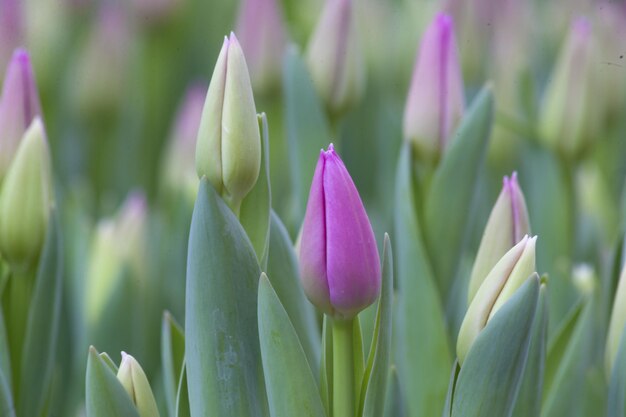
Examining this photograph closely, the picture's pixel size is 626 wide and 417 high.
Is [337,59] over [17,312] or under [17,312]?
over

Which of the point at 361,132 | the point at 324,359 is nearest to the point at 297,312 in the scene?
the point at 324,359

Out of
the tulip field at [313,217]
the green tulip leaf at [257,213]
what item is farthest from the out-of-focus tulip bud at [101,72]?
the green tulip leaf at [257,213]

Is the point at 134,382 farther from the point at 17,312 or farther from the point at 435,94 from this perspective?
the point at 435,94

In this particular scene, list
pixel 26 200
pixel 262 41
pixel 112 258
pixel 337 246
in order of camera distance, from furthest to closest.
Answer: pixel 262 41
pixel 112 258
pixel 26 200
pixel 337 246

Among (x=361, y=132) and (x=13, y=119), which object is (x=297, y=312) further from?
(x=361, y=132)

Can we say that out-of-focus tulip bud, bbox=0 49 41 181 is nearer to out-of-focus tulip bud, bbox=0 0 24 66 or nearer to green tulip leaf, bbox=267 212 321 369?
green tulip leaf, bbox=267 212 321 369

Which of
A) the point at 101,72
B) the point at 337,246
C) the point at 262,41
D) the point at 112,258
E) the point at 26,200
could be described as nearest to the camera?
the point at 337,246

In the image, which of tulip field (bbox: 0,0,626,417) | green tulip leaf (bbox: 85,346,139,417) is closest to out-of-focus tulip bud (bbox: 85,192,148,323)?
tulip field (bbox: 0,0,626,417)

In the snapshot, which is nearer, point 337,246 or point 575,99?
point 337,246

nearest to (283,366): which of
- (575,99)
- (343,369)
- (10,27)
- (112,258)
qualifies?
(343,369)
